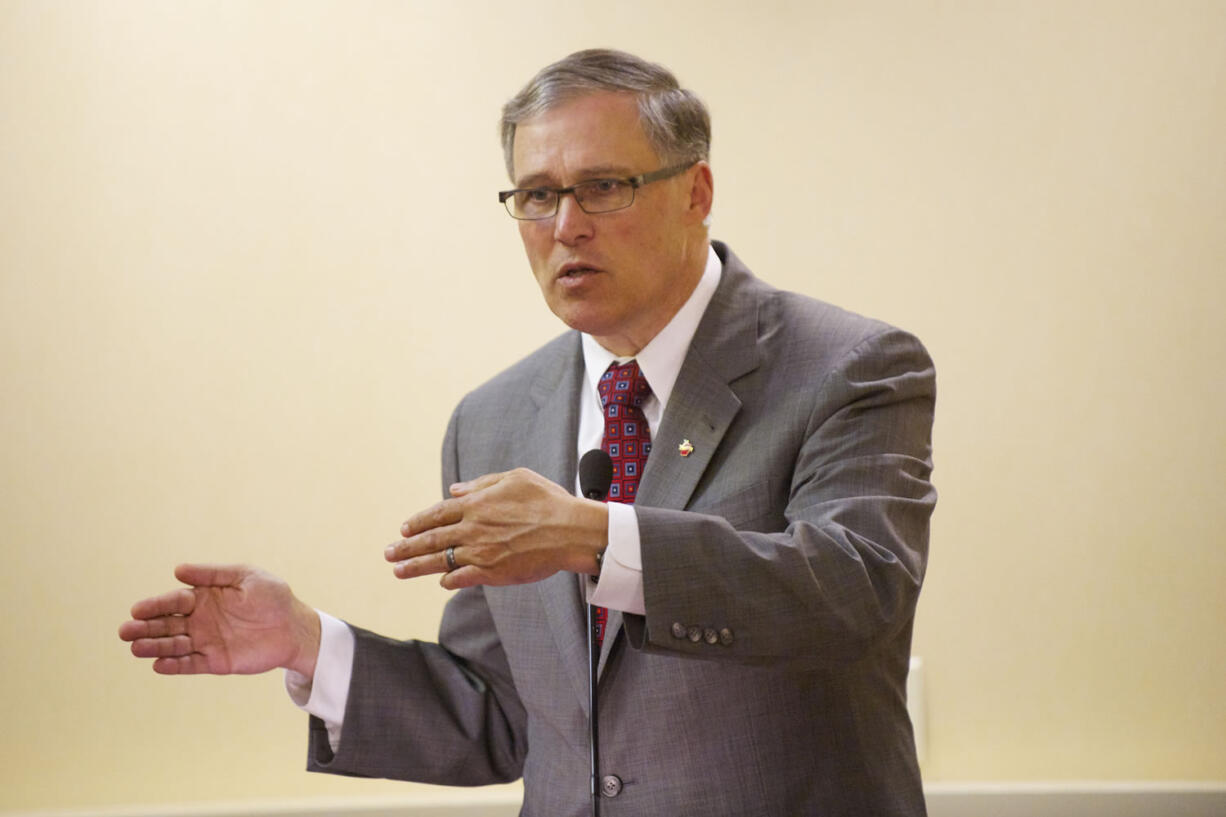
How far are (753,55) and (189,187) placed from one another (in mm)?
1544

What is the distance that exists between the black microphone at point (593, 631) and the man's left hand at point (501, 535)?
0.67ft

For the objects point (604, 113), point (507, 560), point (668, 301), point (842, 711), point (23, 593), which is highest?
point (604, 113)

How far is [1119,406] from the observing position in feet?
10.6

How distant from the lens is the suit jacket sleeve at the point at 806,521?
160cm

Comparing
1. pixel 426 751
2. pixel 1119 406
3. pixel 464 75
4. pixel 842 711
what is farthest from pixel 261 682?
pixel 1119 406

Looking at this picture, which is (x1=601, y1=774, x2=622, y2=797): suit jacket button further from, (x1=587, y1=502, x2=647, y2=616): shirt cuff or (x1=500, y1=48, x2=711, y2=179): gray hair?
(x1=500, y1=48, x2=711, y2=179): gray hair

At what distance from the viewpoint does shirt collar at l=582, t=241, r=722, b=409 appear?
6.94ft

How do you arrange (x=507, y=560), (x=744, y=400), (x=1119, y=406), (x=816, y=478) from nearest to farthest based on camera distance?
(x=507, y=560) < (x=816, y=478) < (x=744, y=400) < (x=1119, y=406)

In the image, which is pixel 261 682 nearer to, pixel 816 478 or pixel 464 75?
pixel 464 75

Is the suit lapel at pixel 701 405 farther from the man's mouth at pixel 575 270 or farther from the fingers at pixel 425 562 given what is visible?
the fingers at pixel 425 562

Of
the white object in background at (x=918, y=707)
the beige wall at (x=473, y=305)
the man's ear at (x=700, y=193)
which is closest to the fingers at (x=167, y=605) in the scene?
the man's ear at (x=700, y=193)

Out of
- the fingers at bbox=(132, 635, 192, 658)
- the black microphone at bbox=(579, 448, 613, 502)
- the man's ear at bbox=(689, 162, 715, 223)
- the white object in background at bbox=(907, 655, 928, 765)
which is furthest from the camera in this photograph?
the white object in background at bbox=(907, 655, 928, 765)

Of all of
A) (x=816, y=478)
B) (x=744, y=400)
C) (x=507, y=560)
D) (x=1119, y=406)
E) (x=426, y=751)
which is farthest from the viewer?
(x=1119, y=406)

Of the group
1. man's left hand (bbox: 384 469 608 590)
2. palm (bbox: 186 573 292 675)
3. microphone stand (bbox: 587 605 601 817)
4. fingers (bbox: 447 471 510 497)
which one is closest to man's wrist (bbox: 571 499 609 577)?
man's left hand (bbox: 384 469 608 590)
